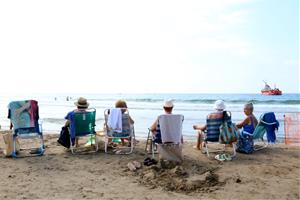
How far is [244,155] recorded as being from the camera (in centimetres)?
675

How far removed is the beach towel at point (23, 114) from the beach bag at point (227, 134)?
361 centimetres

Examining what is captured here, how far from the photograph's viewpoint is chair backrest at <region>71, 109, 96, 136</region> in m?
7.15

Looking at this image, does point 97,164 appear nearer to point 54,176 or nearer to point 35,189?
point 54,176

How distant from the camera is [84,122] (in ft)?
23.6

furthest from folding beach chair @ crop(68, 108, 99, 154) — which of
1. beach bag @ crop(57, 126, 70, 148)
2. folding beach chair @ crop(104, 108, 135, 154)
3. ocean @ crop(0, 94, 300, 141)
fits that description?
ocean @ crop(0, 94, 300, 141)

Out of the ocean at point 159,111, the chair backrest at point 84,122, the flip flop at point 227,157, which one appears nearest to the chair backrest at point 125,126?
the chair backrest at point 84,122

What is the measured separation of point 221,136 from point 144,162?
151cm

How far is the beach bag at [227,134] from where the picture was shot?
6.43 metres

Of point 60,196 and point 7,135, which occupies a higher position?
point 7,135

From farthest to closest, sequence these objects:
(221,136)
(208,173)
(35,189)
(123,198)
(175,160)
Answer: (221,136) → (175,160) → (208,173) → (35,189) → (123,198)

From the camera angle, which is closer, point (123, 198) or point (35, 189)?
point (123, 198)

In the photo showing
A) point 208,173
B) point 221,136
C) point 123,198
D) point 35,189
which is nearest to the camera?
point 123,198

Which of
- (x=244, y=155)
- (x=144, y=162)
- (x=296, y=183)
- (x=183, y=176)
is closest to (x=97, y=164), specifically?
(x=144, y=162)

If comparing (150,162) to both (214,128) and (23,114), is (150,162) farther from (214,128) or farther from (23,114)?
(23,114)
